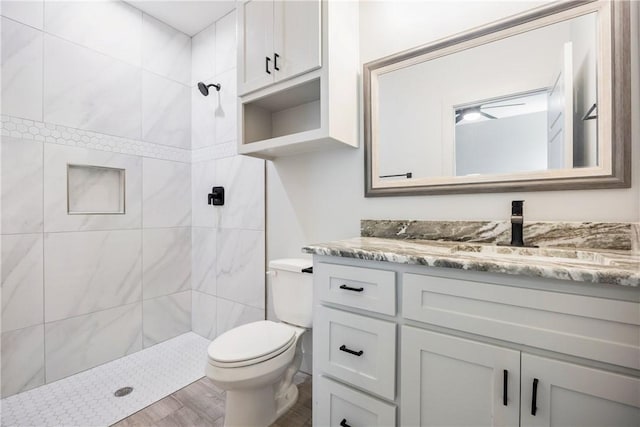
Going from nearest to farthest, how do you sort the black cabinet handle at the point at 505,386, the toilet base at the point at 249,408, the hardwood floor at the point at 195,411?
the black cabinet handle at the point at 505,386 → the toilet base at the point at 249,408 → the hardwood floor at the point at 195,411

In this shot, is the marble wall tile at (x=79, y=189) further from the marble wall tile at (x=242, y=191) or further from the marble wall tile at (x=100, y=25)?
the marble wall tile at (x=100, y=25)

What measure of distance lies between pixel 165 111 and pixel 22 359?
1.89m

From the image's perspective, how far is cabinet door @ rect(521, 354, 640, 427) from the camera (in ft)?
2.26

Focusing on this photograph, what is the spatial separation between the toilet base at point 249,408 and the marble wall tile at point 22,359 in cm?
131

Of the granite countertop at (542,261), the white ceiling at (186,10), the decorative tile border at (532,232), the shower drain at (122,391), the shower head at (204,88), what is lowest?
the shower drain at (122,391)

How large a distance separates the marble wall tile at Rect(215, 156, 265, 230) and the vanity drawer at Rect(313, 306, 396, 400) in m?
1.05

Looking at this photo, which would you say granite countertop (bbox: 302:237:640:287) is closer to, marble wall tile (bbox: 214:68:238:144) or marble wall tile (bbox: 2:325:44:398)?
marble wall tile (bbox: 214:68:238:144)

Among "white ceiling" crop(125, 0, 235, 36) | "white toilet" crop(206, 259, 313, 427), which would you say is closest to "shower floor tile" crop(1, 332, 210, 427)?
"white toilet" crop(206, 259, 313, 427)

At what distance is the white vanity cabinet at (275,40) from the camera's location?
1.39 metres

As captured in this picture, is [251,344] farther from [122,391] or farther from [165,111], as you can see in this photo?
[165,111]

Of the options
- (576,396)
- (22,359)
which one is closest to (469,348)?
(576,396)

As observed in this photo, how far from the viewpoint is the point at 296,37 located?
4.70 feet

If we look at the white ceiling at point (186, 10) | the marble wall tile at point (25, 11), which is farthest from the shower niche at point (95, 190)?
the white ceiling at point (186, 10)

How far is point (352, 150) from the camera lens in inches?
64.7
